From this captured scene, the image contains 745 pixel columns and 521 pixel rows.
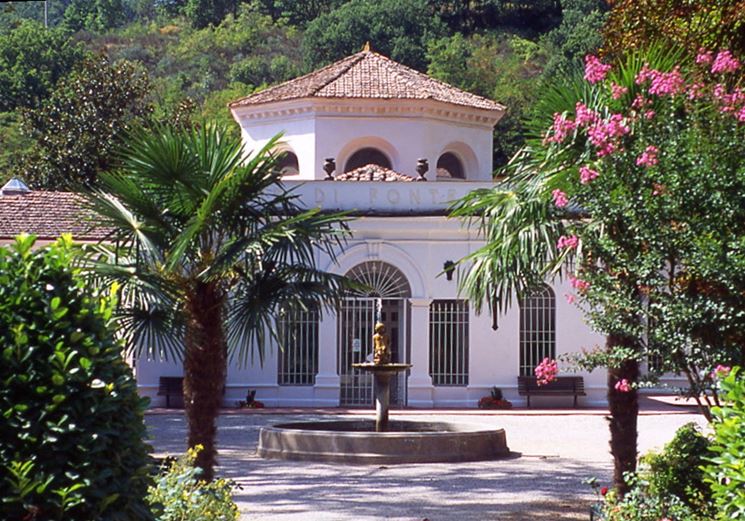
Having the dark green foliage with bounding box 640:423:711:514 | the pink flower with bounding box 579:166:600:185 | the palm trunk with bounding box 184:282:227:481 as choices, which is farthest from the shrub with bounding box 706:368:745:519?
the palm trunk with bounding box 184:282:227:481

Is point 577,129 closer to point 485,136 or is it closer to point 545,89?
point 545,89

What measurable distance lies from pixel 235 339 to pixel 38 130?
1465 inches

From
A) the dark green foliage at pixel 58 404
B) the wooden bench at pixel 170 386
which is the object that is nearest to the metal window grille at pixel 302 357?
the wooden bench at pixel 170 386

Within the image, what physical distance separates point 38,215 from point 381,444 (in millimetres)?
16625

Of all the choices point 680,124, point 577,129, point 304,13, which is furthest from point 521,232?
point 304,13

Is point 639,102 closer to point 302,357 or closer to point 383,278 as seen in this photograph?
point 383,278

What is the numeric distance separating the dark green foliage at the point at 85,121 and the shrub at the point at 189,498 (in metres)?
32.5

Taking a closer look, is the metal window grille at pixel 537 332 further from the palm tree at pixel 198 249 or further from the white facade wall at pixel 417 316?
the palm tree at pixel 198 249

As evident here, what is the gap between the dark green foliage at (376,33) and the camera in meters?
81.1

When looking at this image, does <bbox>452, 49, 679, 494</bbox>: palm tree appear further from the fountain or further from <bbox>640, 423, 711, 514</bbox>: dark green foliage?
the fountain

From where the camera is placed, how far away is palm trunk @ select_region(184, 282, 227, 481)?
478 inches

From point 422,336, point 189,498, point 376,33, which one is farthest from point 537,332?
point 376,33

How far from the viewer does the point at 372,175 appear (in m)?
31.2

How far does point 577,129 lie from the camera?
11.9m
